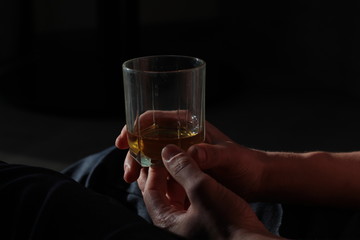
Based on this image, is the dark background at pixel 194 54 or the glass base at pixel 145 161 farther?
the dark background at pixel 194 54

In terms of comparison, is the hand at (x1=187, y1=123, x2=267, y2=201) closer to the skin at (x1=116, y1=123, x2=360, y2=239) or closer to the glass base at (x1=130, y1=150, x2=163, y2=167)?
the skin at (x1=116, y1=123, x2=360, y2=239)

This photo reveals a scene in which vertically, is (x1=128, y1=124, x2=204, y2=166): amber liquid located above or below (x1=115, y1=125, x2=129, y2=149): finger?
above

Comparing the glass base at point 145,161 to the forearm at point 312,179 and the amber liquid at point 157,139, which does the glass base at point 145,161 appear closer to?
the amber liquid at point 157,139

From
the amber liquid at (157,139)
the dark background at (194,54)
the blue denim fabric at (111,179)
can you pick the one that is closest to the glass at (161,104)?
the amber liquid at (157,139)

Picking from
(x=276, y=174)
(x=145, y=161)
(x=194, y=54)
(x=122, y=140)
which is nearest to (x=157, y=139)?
(x=145, y=161)

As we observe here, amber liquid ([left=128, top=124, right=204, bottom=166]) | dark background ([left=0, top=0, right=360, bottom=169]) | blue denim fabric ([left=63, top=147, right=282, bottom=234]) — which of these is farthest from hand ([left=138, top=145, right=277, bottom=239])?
dark background ([left=0, top=0, right=360, bottom=169])

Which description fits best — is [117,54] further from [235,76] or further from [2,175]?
[2,175]

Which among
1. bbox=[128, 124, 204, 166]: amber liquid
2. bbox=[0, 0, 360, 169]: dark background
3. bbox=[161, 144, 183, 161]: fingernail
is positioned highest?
bbox=[161, 144, 183, 161]: fingernail

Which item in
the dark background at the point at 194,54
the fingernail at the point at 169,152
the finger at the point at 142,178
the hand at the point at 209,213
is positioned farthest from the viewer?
the dark background at the point at 194,54
